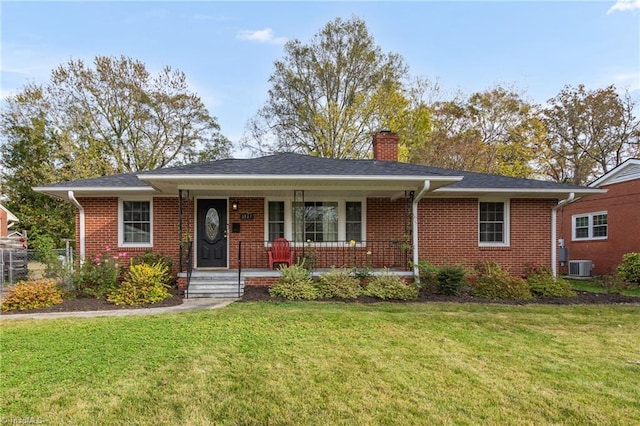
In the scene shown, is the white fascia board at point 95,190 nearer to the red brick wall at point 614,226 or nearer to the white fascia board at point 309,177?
the white fascia board at point 309,177

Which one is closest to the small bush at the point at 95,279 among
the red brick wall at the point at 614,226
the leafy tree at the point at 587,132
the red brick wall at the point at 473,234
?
the red brick wall at the point at 473,234

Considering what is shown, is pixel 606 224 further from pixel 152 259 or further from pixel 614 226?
pixel 152 259

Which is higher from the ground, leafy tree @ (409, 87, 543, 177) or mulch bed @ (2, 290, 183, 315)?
leafy tree @ (409, 87, 543, 177)

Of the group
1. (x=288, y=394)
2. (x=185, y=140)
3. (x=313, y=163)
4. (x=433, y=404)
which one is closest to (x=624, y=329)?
(x=433, y=404)

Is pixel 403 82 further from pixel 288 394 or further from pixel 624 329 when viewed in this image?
pixel 288 394

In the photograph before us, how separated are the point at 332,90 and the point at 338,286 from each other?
19179mm

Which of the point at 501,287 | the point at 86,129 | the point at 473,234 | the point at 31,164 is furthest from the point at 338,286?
the point at 31,164

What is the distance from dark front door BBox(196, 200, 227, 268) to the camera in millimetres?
10414

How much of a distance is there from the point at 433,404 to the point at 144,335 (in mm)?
3967

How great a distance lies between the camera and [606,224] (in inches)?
564

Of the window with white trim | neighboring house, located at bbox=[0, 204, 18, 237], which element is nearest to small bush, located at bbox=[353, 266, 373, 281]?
the window with white trim

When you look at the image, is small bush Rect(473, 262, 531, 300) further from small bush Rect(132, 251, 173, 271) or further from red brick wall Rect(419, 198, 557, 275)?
small bush Rect(132, 251, 173, 271)

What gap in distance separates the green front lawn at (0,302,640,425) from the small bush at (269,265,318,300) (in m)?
1.65

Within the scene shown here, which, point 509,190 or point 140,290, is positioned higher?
point 509,190
